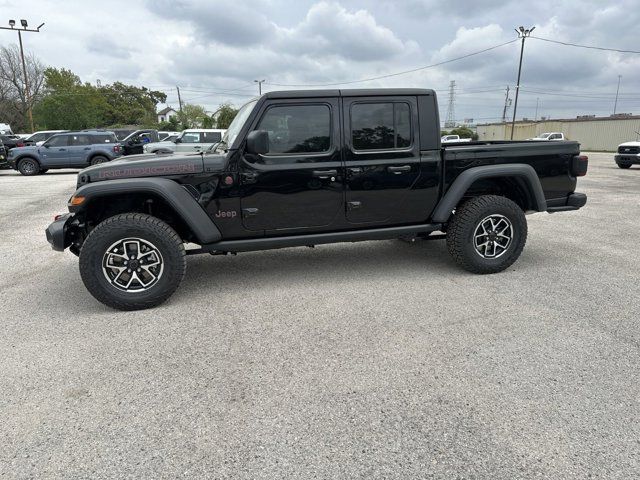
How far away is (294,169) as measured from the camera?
12.7 feet

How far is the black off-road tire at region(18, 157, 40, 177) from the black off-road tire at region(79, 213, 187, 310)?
51.1ft

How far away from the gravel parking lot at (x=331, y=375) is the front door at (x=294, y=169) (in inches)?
30.2

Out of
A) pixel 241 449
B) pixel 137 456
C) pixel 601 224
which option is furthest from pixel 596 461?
pixel 601 224

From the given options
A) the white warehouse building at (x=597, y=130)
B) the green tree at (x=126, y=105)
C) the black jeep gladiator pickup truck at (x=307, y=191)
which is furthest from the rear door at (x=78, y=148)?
the green tree at (x=126, y=105)

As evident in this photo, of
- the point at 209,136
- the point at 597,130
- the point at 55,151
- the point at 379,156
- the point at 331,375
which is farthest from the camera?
the point at 597,130

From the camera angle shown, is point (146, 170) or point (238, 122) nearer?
point (146, 170)

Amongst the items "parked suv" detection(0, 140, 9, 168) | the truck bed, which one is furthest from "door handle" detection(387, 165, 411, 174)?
"parked suv" detection(0, 140, 9, 168)

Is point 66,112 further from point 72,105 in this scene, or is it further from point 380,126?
point 380,126

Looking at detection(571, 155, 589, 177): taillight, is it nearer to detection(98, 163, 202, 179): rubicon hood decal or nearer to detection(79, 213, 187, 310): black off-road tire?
detection(98, 163, 202, 179): rubicon hood decal

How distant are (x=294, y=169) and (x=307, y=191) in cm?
23

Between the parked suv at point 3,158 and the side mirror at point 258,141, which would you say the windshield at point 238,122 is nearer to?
the side mirror at point 258,141

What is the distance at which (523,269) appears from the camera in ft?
15.4

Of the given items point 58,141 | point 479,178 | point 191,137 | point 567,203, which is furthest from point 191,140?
point 567,203

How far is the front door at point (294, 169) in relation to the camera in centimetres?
384
